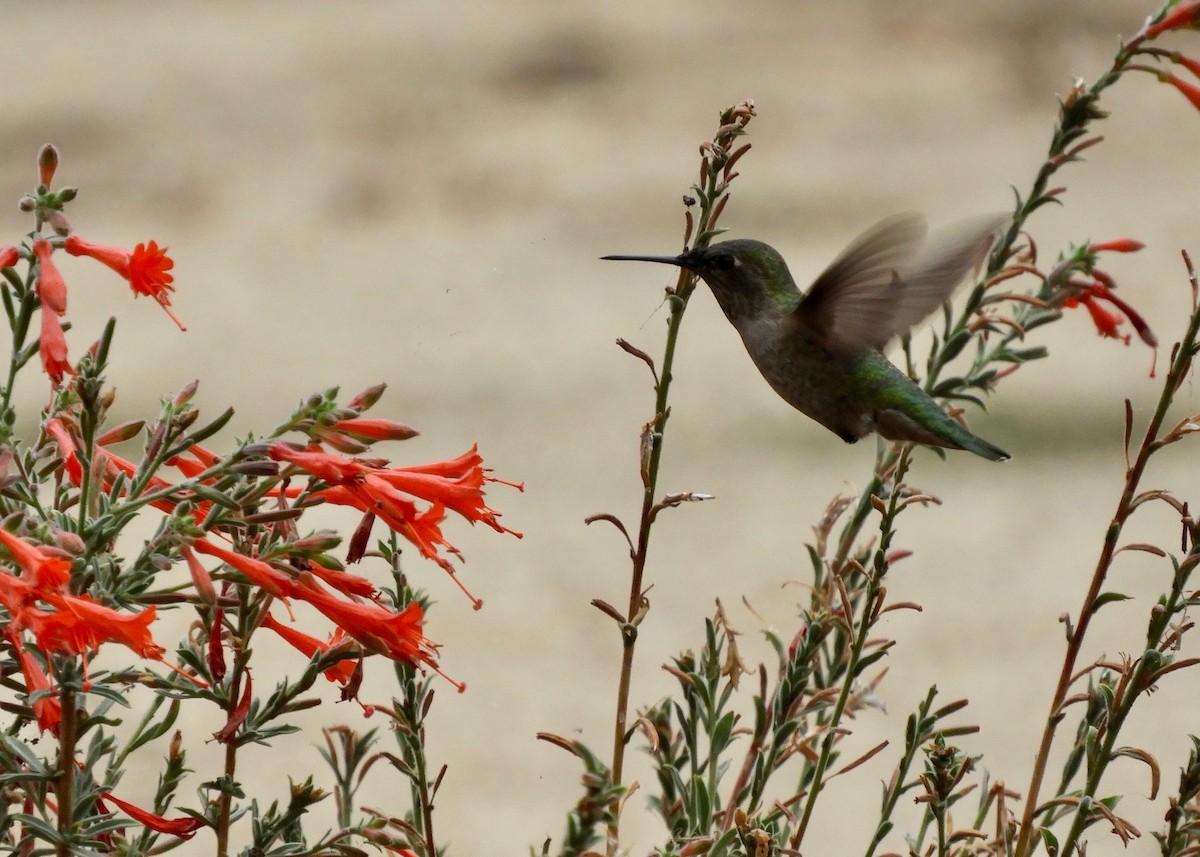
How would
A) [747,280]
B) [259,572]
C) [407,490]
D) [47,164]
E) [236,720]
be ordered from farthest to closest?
1. [747,280]
2. [47,164]
3. [407,490]
4. [236,720]
5. [259,572]

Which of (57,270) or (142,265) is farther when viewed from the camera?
(142,265)

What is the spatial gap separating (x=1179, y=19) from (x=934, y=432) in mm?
1255

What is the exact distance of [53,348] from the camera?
228cm

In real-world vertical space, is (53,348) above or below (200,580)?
above

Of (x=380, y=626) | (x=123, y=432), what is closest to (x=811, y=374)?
(x=380, y=626)

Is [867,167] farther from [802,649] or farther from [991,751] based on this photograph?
[802,649]

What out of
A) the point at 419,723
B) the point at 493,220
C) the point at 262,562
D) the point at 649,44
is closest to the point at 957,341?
the point at 419,723

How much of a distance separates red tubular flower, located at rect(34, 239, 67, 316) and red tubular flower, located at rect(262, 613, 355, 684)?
21.3 inches

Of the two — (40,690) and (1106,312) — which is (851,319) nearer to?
(1106,312)

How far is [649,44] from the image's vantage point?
15.4 metres

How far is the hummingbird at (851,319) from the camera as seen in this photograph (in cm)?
339

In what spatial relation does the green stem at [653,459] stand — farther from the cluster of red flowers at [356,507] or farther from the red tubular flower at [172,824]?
the red tubular flower at [172,824]

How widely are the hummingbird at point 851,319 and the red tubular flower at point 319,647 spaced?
4.46 feet

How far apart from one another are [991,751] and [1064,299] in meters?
6.80
